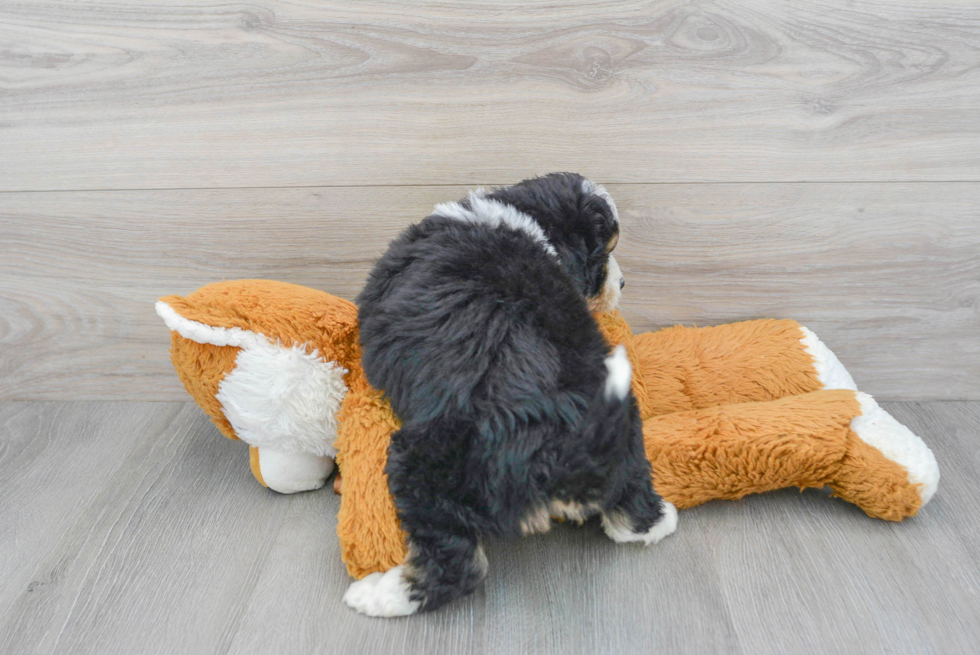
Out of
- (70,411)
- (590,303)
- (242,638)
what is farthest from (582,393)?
(70,411)

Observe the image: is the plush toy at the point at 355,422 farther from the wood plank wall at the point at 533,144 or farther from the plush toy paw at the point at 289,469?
the wood plank wall at the point at 533,144

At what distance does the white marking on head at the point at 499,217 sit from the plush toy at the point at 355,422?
23 centimetres

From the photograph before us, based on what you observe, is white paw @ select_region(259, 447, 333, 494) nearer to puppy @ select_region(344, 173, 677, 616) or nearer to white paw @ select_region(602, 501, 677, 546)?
puppy @ select_region(344, 173, 677, 616)

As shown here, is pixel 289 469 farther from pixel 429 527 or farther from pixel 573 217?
pixel 573 217

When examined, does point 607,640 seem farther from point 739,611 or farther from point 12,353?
point 12,353

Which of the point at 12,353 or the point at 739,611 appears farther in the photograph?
the point at 12,353

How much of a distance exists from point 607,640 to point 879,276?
78 cm

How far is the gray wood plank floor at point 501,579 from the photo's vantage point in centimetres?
76

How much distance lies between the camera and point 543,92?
1022mm

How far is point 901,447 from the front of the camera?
2.89 ft

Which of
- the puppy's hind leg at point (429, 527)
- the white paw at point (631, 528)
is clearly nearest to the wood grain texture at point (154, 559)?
the puppy's hind leg at point (429, 527)

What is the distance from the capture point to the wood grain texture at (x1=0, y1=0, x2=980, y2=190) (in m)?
0.99

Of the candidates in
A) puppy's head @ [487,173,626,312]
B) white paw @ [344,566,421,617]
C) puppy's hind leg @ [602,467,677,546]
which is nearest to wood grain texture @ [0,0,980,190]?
puppy's head @ [487,173,626,312]

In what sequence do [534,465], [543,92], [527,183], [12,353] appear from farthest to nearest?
[12,353]
[543,92]
[527,183]
[534,465]
